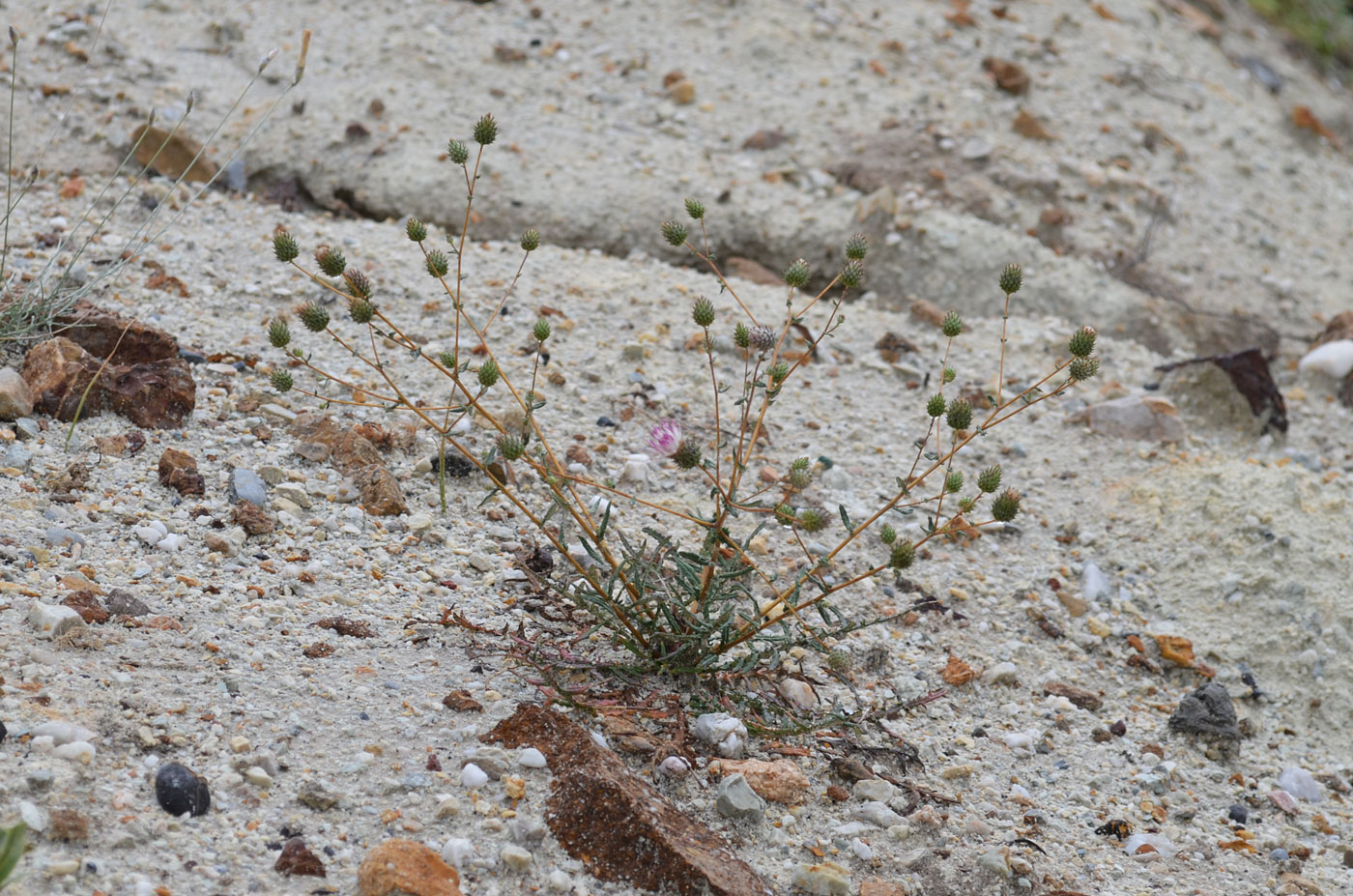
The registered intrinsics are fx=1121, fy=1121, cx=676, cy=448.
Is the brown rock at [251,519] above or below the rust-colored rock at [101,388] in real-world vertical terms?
below

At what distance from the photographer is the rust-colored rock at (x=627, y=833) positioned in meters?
1.86

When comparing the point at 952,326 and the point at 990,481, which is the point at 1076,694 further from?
the point at 952,326

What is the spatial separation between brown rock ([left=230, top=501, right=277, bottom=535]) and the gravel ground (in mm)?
25

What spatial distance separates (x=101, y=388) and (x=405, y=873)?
1626mm

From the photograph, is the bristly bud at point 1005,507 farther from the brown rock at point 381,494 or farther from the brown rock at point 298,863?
the brown rock at point 381,494

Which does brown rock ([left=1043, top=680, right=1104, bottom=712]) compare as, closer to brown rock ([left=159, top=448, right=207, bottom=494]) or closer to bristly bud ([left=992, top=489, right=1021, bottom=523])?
bristly bud ([left=992, top=489, right=1021, bottom=523])

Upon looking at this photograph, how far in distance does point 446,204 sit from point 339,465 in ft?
6.22

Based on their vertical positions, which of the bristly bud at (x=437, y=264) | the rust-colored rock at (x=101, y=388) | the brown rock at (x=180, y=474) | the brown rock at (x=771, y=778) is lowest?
the brown rock at (x=771, y=778)

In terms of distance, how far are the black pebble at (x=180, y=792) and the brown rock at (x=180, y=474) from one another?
0.90 m

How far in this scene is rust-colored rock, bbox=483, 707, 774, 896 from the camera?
1861 millimetres

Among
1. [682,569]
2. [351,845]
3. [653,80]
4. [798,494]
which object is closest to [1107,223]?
[653,80]

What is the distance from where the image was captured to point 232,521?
2.51 m

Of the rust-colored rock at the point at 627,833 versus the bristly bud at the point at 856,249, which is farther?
the bristly bud at the point at 856,249

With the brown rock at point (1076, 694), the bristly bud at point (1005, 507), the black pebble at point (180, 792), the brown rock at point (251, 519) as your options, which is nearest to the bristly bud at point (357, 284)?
the brown rock at point (251, 519)
